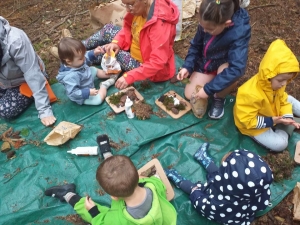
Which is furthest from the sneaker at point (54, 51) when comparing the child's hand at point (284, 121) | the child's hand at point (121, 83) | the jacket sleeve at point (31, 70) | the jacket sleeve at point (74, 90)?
the child's hand at point (284, 121)

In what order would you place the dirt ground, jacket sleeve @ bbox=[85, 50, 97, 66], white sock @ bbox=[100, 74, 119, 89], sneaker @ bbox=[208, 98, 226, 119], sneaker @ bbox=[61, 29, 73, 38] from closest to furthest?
1. sneaker @ bbox=[208, 98, 226, 119]
2. white sock @ bbox=[100, 74, 119, 89]
3. jacket sleeve @ bbox=[85, 50, 97, 66]
4. the dirt ground
5. sneaker @ bbox=[61, 29, 73, 38]

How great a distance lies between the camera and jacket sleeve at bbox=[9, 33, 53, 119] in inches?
119

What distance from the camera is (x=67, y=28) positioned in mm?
4738

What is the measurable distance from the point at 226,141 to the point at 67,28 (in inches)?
126

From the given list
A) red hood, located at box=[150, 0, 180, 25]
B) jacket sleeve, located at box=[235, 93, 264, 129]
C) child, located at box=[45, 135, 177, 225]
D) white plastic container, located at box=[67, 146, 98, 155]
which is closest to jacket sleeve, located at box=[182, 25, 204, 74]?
red hood, located at box=[150, 0, 180, 25]

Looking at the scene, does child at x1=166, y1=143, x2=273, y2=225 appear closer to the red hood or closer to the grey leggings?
the grey leggings

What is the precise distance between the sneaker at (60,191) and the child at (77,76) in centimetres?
103

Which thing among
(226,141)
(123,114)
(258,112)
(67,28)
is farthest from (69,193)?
(67,28)

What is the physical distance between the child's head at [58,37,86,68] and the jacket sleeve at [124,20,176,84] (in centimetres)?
56

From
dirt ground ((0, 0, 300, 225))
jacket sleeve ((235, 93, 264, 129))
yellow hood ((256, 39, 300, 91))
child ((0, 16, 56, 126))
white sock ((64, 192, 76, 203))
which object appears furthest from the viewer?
dirt ground ((0, 0, 300, 225))

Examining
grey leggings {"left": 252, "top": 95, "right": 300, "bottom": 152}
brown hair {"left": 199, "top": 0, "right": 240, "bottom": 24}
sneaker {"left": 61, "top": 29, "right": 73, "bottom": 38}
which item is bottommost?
grey leggings {"left": 252, "top": 95, "right": 300, "bottom": 152}

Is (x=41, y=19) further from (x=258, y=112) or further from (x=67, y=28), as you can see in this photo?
(x=258, y=112)

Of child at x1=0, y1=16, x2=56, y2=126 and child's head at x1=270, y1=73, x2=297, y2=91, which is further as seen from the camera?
child at x1=0, y1=16, x2=56, y2=126

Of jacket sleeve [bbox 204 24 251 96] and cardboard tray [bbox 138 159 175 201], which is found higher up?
jacket sleeve [bbox 204 24 251 96]
